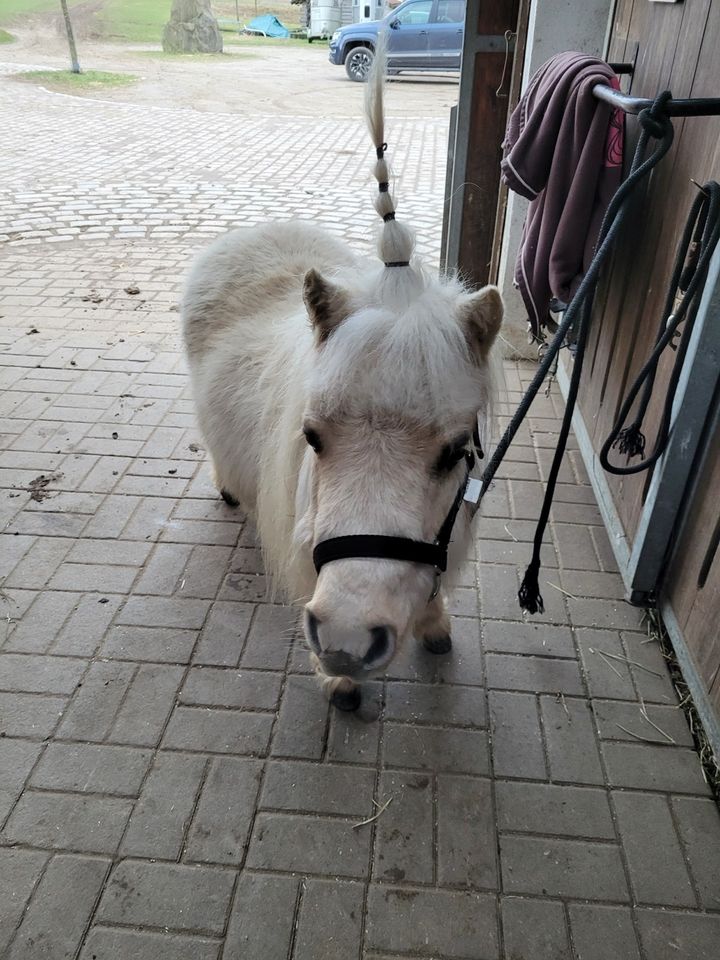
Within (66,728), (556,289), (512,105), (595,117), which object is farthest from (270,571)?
(512,105)

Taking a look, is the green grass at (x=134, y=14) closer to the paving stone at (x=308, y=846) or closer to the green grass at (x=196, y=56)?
the green grass at (x=196, y=56)

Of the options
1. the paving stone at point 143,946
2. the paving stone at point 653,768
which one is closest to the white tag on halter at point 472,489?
the paving stone at point 653,768

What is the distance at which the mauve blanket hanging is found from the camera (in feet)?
8.84

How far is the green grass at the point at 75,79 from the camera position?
16.6 m

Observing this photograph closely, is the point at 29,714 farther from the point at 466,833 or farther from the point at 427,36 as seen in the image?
the point at 427,36

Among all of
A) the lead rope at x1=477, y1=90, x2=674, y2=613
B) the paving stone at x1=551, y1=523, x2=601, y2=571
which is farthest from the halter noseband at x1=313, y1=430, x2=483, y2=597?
the paving stone at x1=551, y1=523, x2=601, y2=571

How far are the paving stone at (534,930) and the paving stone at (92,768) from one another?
127 centimetres

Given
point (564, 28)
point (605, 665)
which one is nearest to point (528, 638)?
point (605, 665)

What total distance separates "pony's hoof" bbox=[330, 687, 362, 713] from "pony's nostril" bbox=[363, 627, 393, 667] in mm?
958

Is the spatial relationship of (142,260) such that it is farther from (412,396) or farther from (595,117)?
(412,396)

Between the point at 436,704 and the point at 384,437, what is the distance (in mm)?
1370

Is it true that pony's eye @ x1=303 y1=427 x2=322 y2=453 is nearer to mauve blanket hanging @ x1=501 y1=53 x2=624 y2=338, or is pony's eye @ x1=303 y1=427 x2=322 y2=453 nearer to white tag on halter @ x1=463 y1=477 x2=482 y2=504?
white tag on halter @ x1=463 y1=477 x2=482 y2=504

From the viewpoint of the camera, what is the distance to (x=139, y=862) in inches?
80.5

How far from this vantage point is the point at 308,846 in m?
2.09
